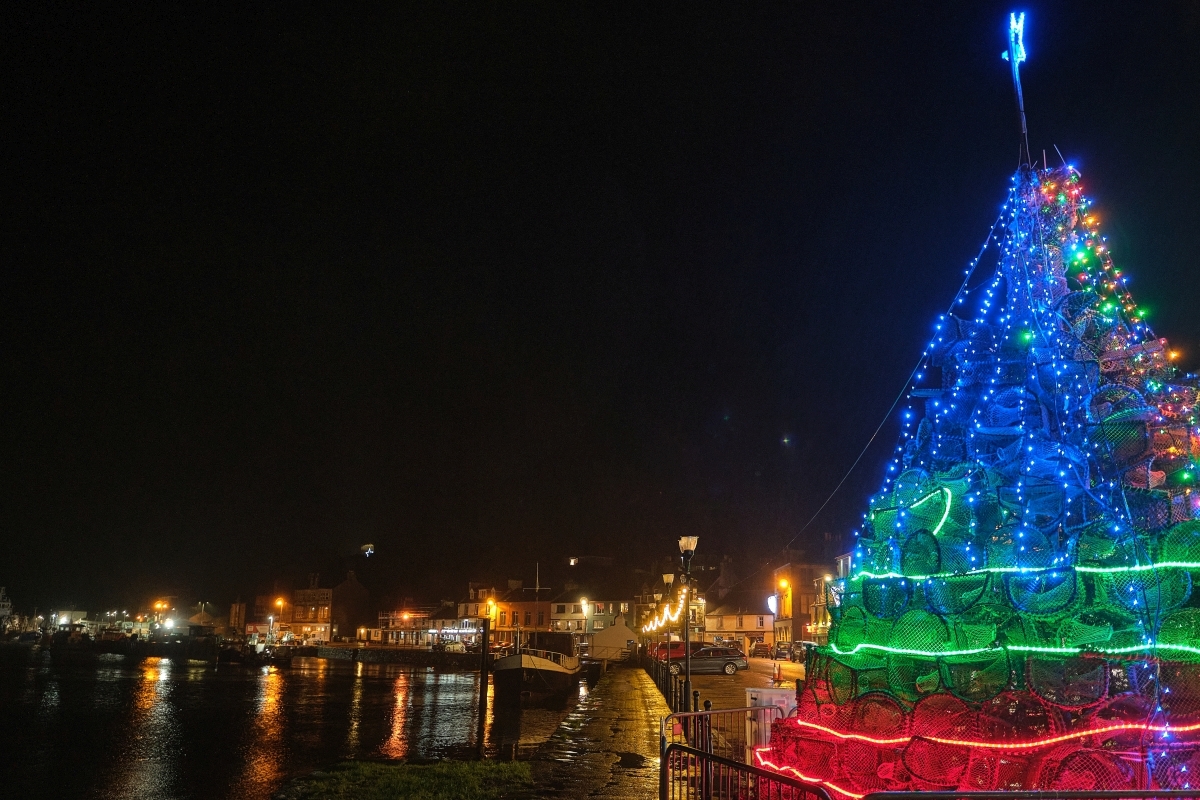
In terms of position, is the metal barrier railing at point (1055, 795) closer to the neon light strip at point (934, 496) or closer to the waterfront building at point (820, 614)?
the neon light strip at point (934, 496)

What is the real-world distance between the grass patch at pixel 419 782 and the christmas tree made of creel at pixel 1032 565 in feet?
15.3

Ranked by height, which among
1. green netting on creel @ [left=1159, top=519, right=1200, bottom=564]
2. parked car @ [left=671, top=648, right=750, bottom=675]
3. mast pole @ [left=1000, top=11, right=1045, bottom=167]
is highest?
mast pole @ [left=1000, top=11, right=1045, bottom=167]

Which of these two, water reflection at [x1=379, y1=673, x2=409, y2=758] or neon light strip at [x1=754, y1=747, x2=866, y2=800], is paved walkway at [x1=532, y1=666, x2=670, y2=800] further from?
water reflection at [x1=379, y1=673, x2=409, y2=758]

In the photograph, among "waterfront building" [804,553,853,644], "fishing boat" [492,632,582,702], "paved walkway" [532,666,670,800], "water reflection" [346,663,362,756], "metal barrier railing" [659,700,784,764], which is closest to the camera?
"metal barrier railing" [659,700,784,764]

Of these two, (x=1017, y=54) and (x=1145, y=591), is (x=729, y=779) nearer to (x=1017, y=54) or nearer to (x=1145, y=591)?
(x=1145, y=591)

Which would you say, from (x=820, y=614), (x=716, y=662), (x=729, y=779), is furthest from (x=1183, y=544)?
(x=820, y=614)

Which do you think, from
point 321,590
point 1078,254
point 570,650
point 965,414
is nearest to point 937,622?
point 965,414

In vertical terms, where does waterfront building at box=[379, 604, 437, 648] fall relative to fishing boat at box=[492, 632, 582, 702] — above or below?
below

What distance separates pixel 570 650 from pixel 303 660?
29544 millimetres

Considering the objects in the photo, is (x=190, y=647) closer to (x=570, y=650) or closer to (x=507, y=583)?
(x=507, y=583)

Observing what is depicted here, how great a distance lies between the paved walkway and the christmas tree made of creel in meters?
3.48

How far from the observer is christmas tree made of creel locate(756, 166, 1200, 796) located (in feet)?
22.7

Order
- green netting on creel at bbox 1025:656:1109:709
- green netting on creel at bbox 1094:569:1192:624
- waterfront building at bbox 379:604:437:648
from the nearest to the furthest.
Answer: green netting on creel at bbox 1094:569:1192:624
green netting on creel at bbox 1025:656:1109:709
waterfront building at bbox 379:604:437:648

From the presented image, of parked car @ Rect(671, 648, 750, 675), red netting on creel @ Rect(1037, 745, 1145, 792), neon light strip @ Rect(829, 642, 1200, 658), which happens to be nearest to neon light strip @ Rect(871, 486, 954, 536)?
neon light strip @ Rect(829, 642, 1200, 658)
